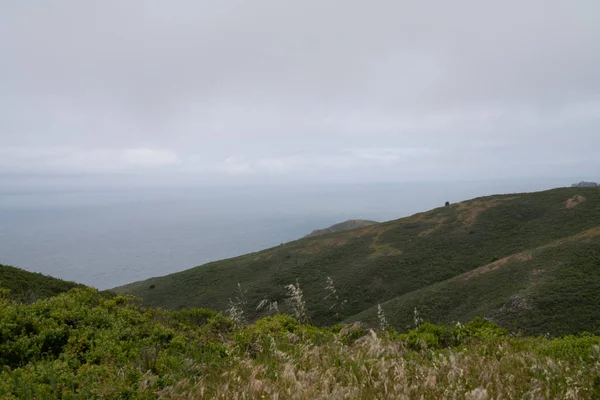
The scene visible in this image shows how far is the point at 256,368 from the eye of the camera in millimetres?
4980

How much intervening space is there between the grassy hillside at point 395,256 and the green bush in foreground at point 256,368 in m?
25.2

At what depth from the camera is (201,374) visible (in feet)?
17.9

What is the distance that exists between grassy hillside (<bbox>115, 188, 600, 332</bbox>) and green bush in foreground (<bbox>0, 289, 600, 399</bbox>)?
25175 millimetres

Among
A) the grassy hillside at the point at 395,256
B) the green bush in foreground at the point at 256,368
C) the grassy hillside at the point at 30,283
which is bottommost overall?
the grassy hillside at the point at 395,256

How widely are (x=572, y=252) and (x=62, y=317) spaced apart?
128ft

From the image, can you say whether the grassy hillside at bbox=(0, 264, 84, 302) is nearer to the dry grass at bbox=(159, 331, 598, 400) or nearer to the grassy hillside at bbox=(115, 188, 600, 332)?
the dry grass at bbox=(159, 331, 598, 400)

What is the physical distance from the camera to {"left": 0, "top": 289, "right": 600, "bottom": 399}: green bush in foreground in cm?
426

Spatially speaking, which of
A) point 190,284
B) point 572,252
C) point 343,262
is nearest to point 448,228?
point 343,262

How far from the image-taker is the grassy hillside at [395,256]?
40844 millimetres

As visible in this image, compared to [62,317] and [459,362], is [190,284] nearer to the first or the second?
[62,317]

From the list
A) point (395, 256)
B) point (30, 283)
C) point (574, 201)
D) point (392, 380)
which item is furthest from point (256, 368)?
point (574, 201)

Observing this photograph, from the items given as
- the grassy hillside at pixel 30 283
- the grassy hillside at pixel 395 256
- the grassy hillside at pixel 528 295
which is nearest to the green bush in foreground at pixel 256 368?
the grassy hillside at pixel 30 283

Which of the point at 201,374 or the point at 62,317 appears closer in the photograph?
the point at 201,374

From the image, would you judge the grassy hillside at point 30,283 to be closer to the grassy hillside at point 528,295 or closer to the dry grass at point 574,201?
the grassy hillside at point 528,295
